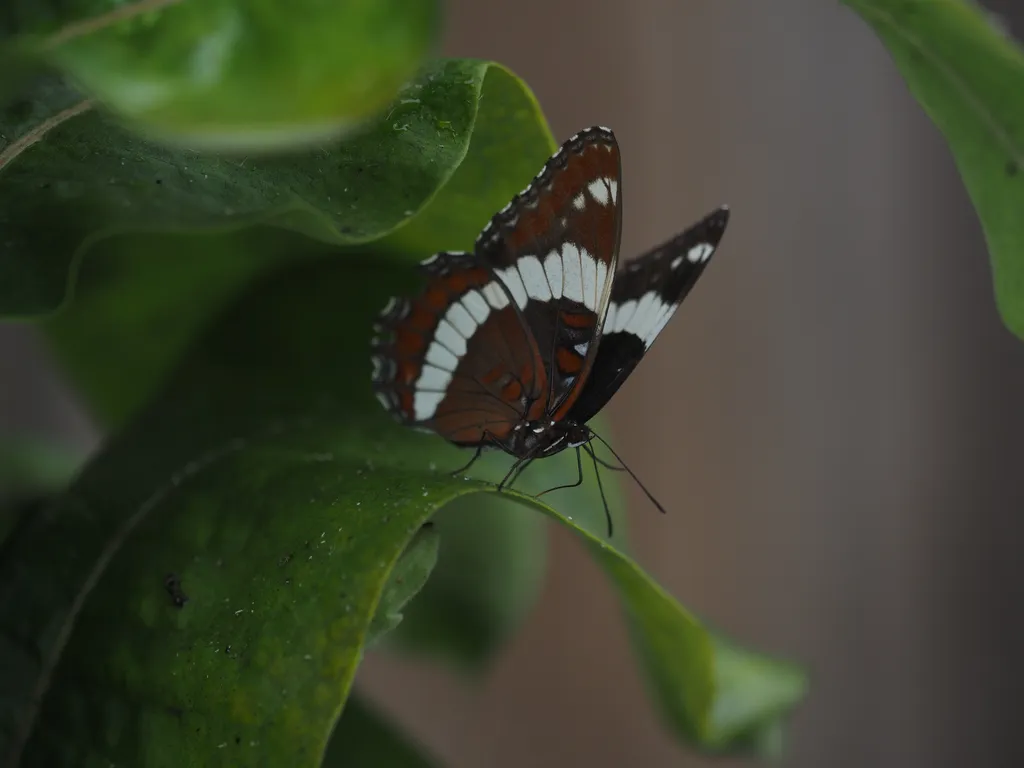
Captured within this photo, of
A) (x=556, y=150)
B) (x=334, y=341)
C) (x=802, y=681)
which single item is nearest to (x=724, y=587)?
(x=802, y=681)

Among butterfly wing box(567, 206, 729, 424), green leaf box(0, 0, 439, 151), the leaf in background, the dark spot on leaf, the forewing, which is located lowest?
the leaf in background

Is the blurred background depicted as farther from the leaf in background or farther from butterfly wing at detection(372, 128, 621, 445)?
butterfly wing at detection(372, 128, 621, 445)

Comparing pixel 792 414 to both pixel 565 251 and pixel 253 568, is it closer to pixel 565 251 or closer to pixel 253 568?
pixel 565 251

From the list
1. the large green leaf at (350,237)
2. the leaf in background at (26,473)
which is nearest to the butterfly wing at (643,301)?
the large green leaf at (350,237)

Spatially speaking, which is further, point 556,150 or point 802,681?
point 802,681

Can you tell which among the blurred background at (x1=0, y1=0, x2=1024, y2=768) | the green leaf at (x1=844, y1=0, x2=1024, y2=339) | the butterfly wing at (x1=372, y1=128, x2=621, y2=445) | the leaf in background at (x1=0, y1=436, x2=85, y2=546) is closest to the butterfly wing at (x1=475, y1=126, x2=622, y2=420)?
A: the butterfly wing at (x1=372, y1=128, x2=621, y2=445)

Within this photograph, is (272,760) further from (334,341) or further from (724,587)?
(724,587)

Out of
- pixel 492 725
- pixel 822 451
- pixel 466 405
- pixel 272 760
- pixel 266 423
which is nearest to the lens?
pixel 272 760

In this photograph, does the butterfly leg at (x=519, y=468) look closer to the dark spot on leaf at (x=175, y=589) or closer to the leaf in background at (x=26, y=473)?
the dark spot on leaf at (x=175, y=589)
